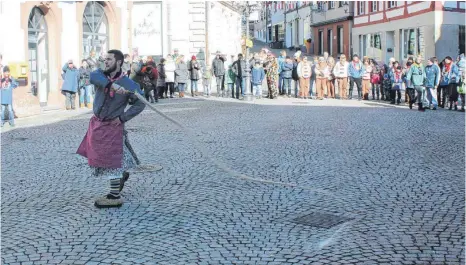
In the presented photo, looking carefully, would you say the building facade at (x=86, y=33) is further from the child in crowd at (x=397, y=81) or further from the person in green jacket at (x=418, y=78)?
the person in green jacket at (x=418, y=78)

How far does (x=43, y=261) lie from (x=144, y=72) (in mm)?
17806

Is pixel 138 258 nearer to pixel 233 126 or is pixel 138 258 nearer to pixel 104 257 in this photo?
pixel 104 257

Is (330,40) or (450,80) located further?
(330,40)

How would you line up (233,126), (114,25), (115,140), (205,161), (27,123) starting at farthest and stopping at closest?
1. (114,25)
2. (27,123)
3. (233,126)
4. (205,161)
5. (115,140)

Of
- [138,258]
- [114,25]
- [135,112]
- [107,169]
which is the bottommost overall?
[138,258]

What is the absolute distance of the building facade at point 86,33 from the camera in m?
19.8

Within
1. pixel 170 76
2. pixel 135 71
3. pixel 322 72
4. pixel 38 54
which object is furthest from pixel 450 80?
pixel 38 54

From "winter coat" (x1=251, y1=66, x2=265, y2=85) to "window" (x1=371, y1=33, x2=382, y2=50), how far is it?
19739mm

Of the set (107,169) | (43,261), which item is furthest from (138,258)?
(107,169)

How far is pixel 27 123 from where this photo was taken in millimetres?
17469

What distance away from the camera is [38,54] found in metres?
21.7

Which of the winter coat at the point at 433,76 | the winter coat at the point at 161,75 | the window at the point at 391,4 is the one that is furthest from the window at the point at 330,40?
the winter coat at the point at 433,76

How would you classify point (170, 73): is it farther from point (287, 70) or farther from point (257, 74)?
point (287, 70)

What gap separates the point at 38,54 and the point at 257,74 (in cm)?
774
